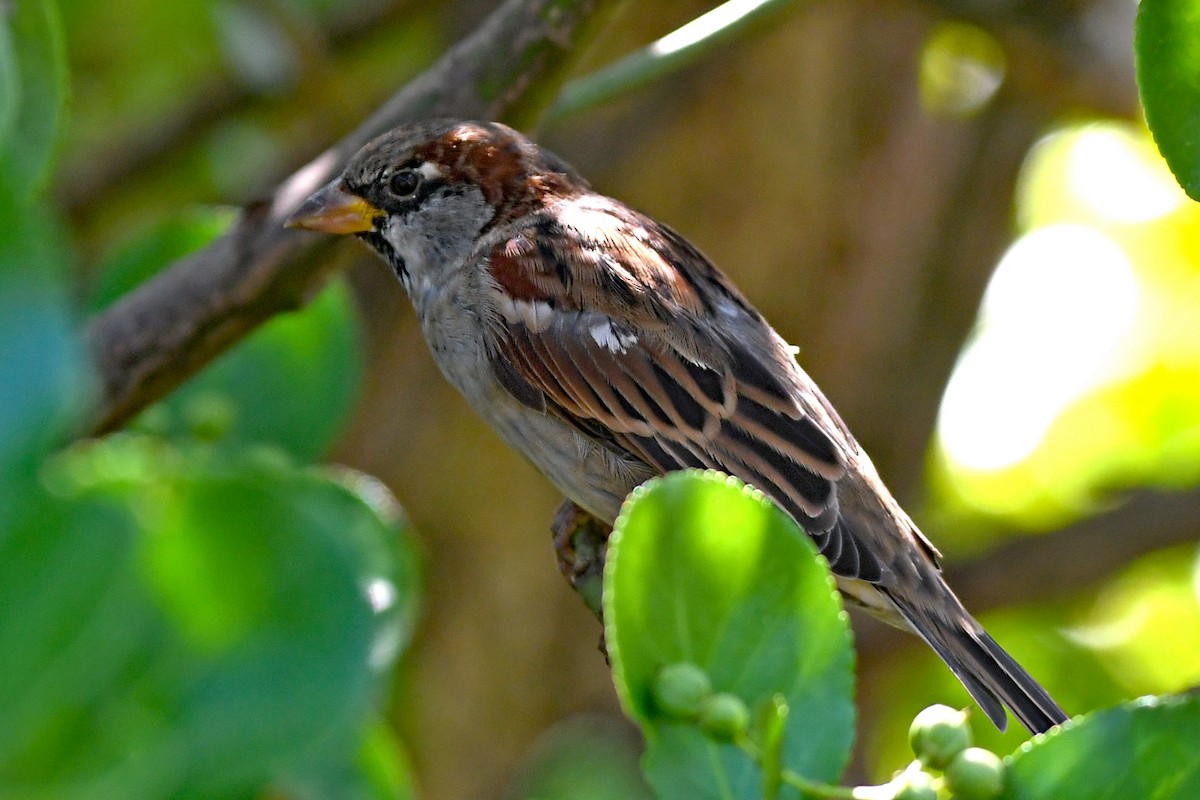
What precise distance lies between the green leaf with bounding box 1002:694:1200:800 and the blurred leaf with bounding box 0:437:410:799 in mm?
674

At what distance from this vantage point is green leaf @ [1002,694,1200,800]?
4.51ft

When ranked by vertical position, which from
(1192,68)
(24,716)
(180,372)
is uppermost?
(1192,68)

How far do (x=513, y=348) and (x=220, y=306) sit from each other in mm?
669

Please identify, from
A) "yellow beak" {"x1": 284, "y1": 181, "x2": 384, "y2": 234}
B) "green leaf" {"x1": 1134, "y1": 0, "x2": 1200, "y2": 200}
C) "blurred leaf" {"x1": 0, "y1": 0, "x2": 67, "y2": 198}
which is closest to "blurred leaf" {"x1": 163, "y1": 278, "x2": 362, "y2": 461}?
"yellow beak" {"x1": 284, "y1": 181, "x2": 384, "y2": 234}

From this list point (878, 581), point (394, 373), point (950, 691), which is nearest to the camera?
point (878, 581)

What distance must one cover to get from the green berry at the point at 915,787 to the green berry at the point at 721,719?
0.16 metres

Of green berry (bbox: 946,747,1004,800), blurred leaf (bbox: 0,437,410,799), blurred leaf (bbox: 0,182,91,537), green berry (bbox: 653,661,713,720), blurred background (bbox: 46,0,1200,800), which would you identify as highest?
blurred leaf (bbox: 0,182,91,537)

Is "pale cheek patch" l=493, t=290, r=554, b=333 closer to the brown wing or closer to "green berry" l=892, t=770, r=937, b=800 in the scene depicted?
the brown wing

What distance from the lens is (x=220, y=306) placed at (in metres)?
2.58

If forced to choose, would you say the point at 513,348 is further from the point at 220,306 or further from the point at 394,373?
the point at 394,373

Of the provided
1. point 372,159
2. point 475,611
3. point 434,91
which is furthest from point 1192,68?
point 475,611

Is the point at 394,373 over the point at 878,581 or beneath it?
beneath

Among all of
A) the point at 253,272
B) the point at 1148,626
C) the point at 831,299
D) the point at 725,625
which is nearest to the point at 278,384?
the point at 253,272

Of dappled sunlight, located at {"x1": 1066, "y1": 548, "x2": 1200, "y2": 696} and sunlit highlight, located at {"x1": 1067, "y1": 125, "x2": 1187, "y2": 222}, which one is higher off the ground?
sunlit highlight, located at {"x1": 1067, "y1": 125, "x2": 1187, "y2": 222}
